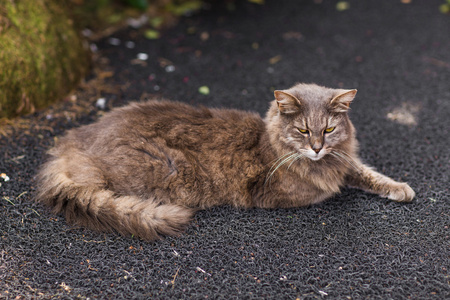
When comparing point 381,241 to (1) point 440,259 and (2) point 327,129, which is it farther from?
(2) point 327,129

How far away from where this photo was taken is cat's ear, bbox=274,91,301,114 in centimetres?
282

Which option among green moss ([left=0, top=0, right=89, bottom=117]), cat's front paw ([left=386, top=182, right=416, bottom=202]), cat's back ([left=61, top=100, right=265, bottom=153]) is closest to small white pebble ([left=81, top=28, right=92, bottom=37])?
green moss ([left=0, top=0, right=89, bottom=117])

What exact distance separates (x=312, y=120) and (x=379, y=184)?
0.85 m

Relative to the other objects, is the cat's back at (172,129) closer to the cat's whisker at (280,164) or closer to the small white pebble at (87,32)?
the cat's whisker at (280,164)

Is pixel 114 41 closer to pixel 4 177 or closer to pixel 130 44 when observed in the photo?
pixel 130 44

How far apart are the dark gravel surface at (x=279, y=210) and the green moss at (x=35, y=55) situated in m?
0.20

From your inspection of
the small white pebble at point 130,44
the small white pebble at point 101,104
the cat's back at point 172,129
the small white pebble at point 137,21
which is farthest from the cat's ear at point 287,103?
the small white pebble at point 137,21

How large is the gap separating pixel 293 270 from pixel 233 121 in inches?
48.8

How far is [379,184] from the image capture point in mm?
3184

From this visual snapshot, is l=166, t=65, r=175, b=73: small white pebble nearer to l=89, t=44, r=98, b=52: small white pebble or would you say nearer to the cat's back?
l=89, t=44, r=98, b=52: small white pebble

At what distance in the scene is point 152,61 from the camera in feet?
16.4

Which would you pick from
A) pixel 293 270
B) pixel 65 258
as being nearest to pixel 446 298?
pixel 293 270

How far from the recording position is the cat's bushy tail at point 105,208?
2.80 m

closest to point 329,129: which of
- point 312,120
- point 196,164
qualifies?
point 312,120
